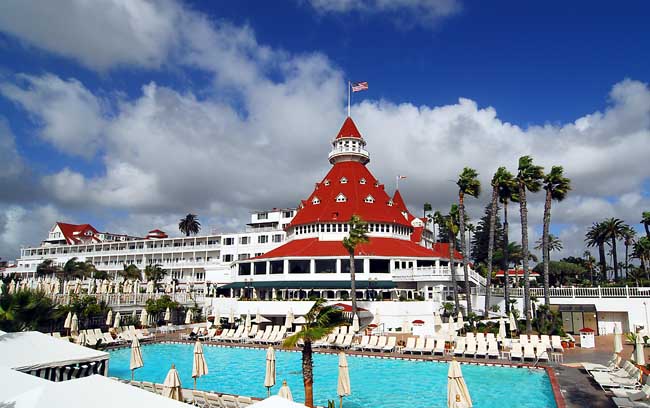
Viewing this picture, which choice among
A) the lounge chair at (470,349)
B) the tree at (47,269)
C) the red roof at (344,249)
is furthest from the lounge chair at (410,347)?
the tree at (47,269)

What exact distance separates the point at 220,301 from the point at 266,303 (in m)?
7.01

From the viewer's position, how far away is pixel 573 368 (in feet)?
70.6

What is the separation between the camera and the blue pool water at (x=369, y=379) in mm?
17969

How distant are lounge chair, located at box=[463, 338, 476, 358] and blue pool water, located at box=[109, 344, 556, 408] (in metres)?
1.45

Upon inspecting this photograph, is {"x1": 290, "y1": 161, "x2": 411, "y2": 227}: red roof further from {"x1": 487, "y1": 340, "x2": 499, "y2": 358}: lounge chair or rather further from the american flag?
{"x1": 487, "y1": 340, "x2": 499, "y2": 358}: lounge chair

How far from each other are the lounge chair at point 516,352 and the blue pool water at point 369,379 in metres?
1.25

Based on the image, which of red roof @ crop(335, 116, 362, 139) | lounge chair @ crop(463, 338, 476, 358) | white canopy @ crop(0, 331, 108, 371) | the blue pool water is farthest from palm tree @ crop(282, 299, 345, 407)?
red roof @ crop(335, 116, 362, 139)

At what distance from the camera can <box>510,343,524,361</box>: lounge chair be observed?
23538 millimetres

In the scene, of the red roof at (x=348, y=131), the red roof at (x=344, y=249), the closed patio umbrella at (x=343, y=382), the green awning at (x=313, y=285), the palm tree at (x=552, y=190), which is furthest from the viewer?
the red roof at (x=348, y=131)

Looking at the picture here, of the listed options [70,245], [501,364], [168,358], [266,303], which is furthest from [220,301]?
[70,245]

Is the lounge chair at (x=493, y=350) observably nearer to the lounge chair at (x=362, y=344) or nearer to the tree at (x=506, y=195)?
the lounge chair at (x=362, y=344)

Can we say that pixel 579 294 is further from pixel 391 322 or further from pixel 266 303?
pixel 266 303

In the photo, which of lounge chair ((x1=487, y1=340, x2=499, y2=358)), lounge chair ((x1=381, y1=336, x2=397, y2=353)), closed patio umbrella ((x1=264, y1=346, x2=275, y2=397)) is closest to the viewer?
closed patio umbrella ((x1=264, y1=346, x2=275, y2=397))

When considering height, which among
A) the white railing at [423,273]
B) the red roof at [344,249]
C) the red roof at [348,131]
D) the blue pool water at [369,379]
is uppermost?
the red roof at [348,131]
